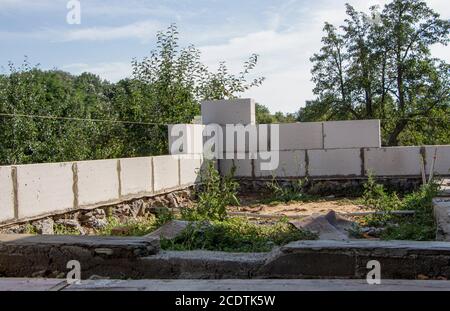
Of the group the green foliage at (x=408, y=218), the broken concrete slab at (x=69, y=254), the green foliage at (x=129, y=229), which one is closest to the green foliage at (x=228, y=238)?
the broken concrete slab at (x=69, y=254)

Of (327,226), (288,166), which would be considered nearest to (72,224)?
(327,226)

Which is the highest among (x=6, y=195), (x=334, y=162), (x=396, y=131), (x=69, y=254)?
(x=396, y=131)

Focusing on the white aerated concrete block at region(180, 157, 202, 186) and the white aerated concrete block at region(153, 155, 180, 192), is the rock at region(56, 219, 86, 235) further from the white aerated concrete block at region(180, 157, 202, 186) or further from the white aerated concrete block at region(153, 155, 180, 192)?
the white aerated concrete block at region(180, 157, 202, 186)

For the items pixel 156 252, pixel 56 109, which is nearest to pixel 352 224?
pixel 156 252

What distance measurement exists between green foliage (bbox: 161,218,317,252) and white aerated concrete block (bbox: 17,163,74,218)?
Answer: 6.42ft

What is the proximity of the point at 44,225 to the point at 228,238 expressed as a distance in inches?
96.7

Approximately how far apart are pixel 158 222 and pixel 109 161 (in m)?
1.41

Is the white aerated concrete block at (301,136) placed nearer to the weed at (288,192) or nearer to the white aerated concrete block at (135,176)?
the weed at (288,192)

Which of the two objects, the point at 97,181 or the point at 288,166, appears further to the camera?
the point at 288,166

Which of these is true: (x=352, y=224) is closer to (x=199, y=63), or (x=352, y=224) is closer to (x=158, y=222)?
(x=158, y=222)

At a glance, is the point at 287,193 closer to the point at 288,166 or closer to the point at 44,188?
the point at 288,166

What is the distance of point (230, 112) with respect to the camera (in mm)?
11133

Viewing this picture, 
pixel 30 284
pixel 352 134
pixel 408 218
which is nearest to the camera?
pixel 30 284

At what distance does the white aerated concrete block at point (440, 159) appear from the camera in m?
10.3
